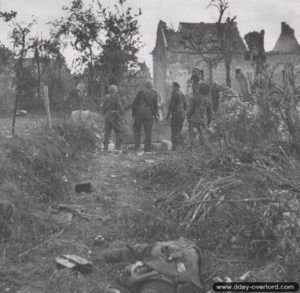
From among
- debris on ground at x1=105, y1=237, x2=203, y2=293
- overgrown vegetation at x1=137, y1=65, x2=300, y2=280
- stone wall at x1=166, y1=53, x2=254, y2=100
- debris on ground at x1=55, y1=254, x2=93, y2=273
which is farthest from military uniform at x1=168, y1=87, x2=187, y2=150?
stone wall at x1=166, y1=53, x2=254, y2=100

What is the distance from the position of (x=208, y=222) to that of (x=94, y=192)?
2.77m

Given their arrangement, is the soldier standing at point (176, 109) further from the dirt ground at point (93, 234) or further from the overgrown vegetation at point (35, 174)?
the dirt ground at point (93, 234)

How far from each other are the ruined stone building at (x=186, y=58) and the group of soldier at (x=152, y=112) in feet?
62.0

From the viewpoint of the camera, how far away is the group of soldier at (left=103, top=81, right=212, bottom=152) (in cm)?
1147

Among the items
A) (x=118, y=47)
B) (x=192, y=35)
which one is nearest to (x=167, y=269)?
(x=118, y=47)

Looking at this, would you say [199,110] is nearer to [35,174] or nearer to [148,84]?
[148,84]

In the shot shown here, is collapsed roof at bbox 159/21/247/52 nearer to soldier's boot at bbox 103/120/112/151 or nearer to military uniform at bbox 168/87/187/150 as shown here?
military uniform at bbox 168/87/187/150

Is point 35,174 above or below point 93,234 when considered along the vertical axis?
above

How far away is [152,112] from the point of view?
38.8 feet

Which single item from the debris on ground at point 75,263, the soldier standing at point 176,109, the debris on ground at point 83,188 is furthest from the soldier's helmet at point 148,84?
the debris on ground at point 75,263

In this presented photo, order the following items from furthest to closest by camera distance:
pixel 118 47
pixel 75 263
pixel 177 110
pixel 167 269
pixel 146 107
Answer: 1. pixel 118 47
2. pixel 177 110
3. pixel 146 107
4. pixel 75 263
5. pixel 167 269

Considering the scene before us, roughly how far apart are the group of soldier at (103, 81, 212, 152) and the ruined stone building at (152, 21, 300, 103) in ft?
62.0

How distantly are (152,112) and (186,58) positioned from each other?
2306cm

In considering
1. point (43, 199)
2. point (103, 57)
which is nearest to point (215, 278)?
point (43, 199)
